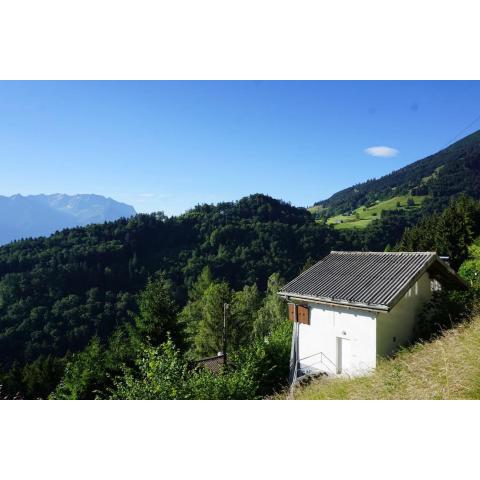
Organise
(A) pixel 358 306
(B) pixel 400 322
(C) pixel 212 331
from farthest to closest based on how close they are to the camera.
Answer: (C) pixel 212 331 → (B) pixel 400 322 → (A) pixel 358 306

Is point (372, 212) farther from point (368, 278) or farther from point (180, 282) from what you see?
point (368, 278)

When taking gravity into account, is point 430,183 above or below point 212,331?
above

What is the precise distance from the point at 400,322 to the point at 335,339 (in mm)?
1682

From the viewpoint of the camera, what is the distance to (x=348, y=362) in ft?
31.9

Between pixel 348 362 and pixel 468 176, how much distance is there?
10135 cm

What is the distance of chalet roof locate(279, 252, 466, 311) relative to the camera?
9.40 meters

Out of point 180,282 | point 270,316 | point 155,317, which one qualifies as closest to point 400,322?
point 155,317

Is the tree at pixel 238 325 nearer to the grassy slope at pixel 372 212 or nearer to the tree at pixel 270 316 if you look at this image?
the tree at pixel 270 316

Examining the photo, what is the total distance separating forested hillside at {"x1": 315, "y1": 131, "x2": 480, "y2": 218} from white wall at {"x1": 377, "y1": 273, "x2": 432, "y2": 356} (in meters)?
84.8

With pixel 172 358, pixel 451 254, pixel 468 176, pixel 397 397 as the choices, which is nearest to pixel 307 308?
pixel 172 358

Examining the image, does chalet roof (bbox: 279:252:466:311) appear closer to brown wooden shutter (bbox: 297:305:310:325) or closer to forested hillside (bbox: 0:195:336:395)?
brown wooden shutter (bbox: 297:305:310:325)

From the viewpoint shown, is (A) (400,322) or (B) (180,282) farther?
(B) (180,282)

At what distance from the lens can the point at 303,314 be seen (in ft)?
36.4

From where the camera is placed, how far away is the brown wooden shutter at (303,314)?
36.0 feet
